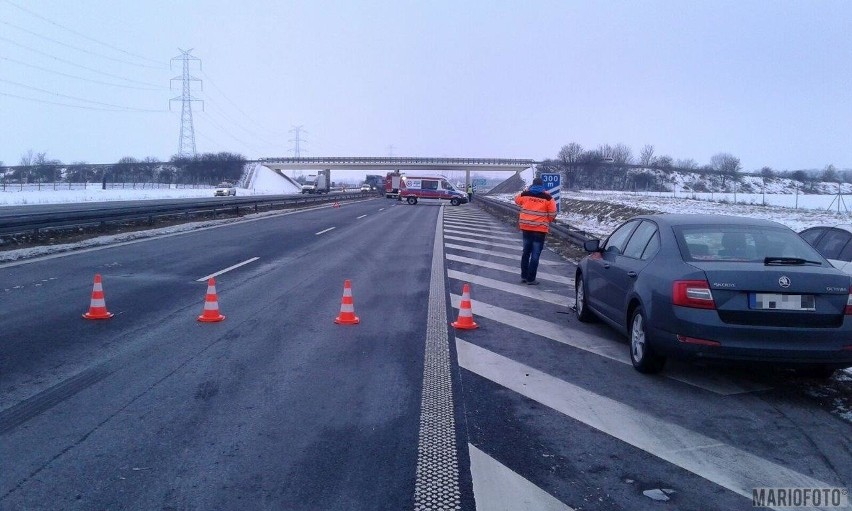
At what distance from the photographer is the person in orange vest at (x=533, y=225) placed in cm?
1298

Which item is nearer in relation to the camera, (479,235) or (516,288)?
(516,288)

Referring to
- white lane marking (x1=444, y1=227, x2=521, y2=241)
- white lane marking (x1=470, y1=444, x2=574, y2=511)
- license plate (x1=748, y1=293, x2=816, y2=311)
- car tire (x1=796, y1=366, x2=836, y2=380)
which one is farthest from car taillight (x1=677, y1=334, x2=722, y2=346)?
white lane marking (x1=444, y1=227, x2=521, y2=241)

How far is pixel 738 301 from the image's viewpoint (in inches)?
245

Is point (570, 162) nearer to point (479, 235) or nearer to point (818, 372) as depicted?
point (479, 235)

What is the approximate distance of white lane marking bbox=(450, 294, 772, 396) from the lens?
6812mm

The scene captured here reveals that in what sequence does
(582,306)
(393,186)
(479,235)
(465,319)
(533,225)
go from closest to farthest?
(465,319), (582,306), (533,225), (479,235), (393,186)

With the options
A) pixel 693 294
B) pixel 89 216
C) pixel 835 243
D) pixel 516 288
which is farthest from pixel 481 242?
pixel 693 294

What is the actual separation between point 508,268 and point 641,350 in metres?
8.74

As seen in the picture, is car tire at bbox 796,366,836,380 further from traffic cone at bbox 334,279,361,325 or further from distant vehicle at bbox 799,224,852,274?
traffic cone at bbox 334,279,361,325

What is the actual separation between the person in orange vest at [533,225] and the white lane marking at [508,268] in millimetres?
822

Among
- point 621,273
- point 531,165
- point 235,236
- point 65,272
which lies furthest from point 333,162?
point 621,273

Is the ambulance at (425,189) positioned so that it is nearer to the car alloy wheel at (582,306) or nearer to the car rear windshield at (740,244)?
the car alloy wheel at (582,306)

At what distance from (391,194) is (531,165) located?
33.5 meters

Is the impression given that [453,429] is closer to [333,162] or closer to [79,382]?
[79,382]
